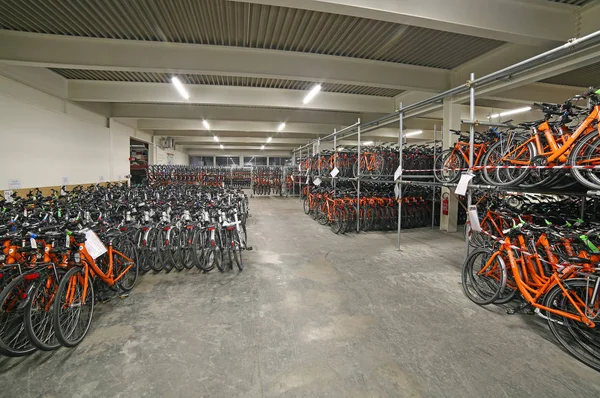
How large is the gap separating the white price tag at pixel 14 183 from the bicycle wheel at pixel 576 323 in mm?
8504

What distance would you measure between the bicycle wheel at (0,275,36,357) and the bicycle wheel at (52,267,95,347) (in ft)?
0.62

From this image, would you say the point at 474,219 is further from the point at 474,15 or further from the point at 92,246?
the point at 92,246

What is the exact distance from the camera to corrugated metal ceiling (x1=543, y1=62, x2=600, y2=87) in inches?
229

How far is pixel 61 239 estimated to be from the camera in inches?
96.6

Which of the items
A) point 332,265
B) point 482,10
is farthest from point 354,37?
point 332,265

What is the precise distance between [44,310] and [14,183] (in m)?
5.21

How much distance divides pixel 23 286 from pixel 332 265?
3.33 metres

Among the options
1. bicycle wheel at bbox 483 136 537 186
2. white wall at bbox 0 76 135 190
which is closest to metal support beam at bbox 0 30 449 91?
white wall at bbox 0 76 135 190

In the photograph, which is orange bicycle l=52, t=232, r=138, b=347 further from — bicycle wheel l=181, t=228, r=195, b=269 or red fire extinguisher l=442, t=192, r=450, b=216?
red fire extinguisher l=442, t=192, r=450, b=216

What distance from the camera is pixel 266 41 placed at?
15.8ft

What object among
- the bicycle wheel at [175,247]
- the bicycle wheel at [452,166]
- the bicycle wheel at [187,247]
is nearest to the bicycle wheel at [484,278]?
the bicycle wheel at [452,166]

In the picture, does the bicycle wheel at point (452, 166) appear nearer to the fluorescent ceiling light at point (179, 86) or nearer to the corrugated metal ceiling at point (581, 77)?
the corrugated metal ceiling at point (581, 77)

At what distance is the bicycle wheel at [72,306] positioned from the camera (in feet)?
6.57

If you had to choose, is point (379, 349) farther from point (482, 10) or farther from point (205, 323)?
point (482, 10)
